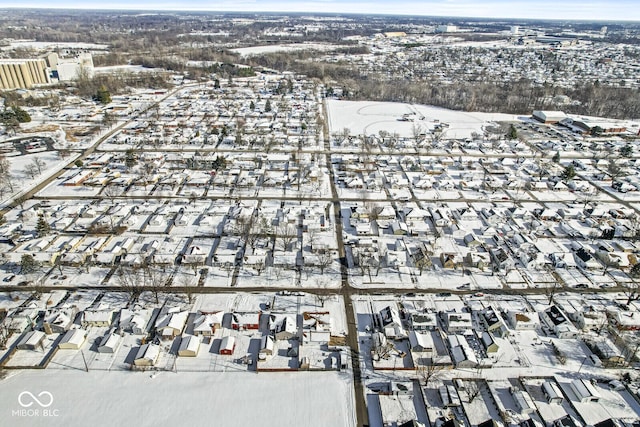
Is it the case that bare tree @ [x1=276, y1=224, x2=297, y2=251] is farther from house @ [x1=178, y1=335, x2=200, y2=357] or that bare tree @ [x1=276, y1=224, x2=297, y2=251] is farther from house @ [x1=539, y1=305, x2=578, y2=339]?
house @ [x1=539, y1=305, x2=578, y2=339]

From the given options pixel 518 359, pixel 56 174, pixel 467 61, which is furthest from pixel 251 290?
pixel 467 61

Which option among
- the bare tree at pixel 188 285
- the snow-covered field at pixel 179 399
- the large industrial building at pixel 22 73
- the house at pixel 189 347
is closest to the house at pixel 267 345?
the snow-covered field at pixel 179 399

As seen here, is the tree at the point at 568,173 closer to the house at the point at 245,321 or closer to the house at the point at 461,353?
the house at the point at 461,353

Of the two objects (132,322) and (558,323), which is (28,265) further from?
(558,323)

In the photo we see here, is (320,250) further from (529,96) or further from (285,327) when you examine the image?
(529,96)

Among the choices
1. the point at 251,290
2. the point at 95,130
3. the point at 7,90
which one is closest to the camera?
the point at 251,290

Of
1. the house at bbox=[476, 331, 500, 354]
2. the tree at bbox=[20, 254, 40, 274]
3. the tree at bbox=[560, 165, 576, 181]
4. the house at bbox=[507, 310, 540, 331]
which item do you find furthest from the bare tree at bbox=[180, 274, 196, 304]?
the tree at bbox=[560, 165, 576, 181]
